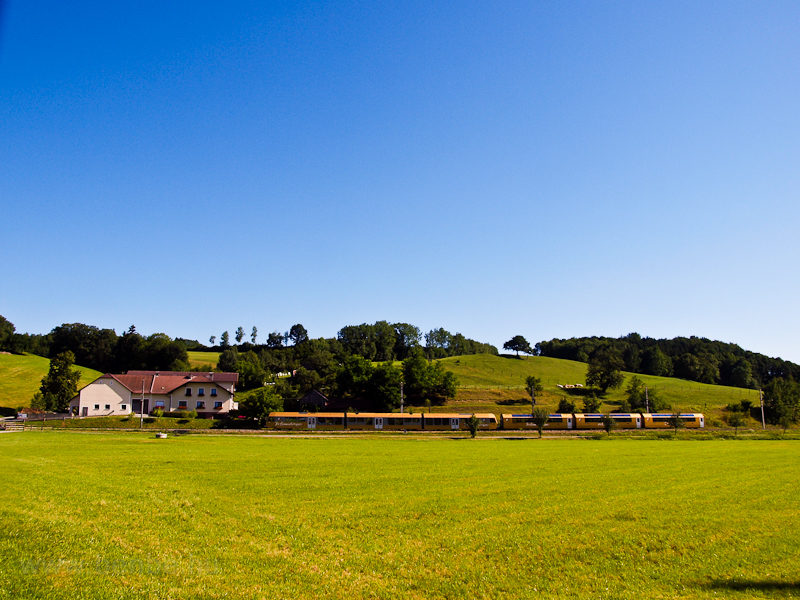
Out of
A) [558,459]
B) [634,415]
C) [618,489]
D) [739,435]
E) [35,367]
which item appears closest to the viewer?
[618,489]

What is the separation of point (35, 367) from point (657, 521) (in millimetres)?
159140

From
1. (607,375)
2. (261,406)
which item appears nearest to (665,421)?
(607,375)

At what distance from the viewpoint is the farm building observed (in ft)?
328

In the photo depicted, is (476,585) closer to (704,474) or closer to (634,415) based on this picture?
(704,474)

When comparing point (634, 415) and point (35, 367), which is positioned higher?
point (35, 367)

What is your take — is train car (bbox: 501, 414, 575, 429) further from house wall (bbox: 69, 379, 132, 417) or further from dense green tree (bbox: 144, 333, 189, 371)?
dense green tree (bbox: 144, 333, 189, 371)

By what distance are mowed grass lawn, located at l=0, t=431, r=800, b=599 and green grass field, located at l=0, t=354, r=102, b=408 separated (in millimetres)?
96604

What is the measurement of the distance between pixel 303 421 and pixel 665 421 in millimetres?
66911

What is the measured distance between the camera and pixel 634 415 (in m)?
98.7

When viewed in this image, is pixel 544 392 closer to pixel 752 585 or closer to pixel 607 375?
pixel 607 375

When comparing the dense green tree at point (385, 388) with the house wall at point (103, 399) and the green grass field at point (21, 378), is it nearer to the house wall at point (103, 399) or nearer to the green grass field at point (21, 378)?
the house wall at point (103, 399)

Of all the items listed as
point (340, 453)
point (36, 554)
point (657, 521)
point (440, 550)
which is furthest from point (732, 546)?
point (340, 453)

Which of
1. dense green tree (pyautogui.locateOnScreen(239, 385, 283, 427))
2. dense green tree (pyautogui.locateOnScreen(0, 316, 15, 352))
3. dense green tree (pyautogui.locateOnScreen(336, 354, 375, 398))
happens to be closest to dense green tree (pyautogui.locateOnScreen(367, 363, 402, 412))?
dense green tree (pyautogui.locateOnScreen(336, 354, 375, 398))

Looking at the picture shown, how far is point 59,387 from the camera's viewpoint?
9925 cm
